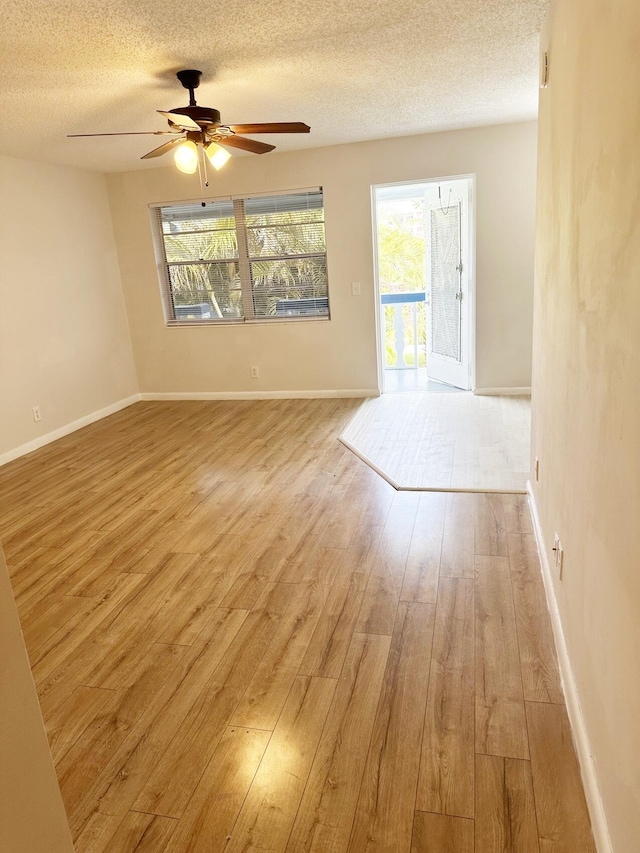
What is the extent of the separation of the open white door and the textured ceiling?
130 centimetres

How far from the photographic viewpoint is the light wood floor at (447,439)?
3670 mm

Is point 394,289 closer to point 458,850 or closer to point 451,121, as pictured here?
point 451,121

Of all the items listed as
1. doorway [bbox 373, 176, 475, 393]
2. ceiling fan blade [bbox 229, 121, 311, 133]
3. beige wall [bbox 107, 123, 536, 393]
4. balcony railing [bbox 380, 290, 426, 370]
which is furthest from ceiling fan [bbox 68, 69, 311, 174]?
balcony railing [bbox 380, 290, 426, 370]

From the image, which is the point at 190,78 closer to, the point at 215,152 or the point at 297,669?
the point at 215,152

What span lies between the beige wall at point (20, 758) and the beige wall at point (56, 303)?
423 centimetres

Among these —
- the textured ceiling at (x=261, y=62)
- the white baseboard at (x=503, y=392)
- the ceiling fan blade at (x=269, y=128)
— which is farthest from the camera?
the white baseboard at (x=503, y=392)

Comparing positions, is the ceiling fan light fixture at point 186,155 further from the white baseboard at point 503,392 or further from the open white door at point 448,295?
the white baseboard at point 503,392

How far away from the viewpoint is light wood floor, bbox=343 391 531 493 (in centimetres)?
367

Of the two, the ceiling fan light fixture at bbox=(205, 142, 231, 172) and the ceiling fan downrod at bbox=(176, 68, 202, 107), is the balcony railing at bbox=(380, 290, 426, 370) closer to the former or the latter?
the ceiling fan light fixture at bbox=(205, 142, 231, 172)

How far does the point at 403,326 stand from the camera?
7.20 metres

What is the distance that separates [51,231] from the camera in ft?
17.1

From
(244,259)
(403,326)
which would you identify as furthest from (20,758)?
(403,326)

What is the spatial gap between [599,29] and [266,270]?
4.82 metres

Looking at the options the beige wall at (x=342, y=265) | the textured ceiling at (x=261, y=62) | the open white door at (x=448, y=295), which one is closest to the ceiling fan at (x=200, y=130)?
the textured ceiling at (x=261, y=62)
